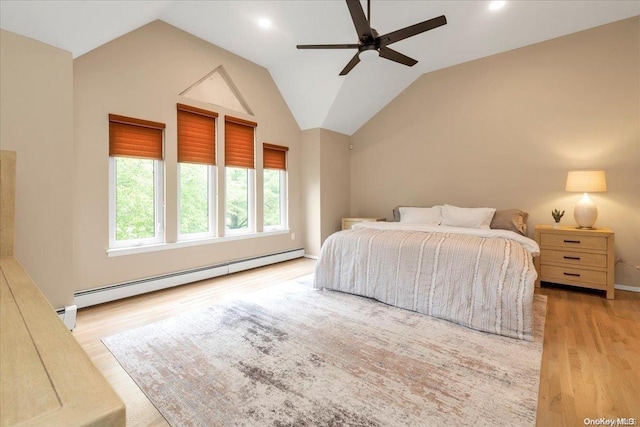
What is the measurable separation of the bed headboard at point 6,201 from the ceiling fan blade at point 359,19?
94.7 inches

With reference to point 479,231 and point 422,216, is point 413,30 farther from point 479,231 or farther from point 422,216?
point 422,216

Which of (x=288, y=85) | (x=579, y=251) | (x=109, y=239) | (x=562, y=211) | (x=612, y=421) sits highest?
(x=288, y=85)

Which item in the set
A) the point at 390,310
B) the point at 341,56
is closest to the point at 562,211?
the point at 390,310

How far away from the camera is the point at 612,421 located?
1.35 metres

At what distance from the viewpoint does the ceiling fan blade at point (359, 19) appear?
7.12 feet

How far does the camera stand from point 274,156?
15.0 feet

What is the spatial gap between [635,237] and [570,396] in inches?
112

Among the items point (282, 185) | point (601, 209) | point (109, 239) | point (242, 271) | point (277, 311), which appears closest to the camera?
point (277, 311)

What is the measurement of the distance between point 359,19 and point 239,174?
252cm

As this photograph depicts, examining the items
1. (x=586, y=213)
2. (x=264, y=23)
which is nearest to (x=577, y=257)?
(x=586, y=213)

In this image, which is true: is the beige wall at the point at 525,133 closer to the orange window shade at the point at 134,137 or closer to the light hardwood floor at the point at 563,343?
the light hardwood floor at the point at 563,343

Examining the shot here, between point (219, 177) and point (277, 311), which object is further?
point (219, 177)

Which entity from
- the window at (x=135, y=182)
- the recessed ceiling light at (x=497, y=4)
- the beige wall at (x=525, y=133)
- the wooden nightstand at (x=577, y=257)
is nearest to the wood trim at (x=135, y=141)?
the window at (x=135, y=182)

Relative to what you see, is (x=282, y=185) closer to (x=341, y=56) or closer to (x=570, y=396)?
(x=341, y=56)
